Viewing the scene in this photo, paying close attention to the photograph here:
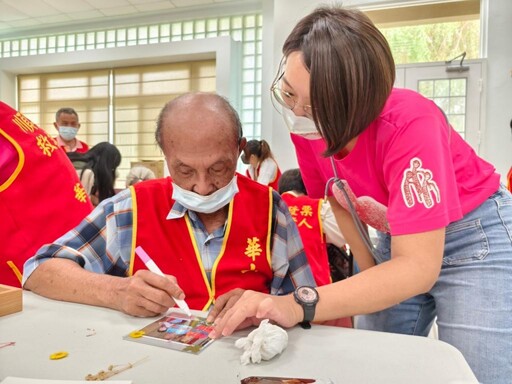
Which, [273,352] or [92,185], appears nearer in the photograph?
[273,352]

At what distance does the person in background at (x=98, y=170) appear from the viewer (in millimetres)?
2809

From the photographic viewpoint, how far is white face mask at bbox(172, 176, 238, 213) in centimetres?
113

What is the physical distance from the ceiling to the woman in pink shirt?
17.0ft

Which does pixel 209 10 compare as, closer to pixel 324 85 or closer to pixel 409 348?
pixel 324 85

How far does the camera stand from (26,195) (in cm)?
126

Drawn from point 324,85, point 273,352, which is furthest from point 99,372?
point 324,85

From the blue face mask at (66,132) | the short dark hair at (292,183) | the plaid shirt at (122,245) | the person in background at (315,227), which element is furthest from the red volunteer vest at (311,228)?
the blue face mask at (66,132)

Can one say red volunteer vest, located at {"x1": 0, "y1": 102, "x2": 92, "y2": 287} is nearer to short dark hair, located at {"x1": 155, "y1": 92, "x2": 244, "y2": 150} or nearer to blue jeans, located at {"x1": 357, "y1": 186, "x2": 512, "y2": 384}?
short dark hair, located at {"x1": 155, "y1": 92, "x2": 244, "y2": 150}

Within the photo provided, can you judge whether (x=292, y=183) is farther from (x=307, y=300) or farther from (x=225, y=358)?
(x=225, y=358)

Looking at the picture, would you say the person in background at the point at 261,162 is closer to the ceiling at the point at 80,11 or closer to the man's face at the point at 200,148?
the ceiling at the point at 80,11

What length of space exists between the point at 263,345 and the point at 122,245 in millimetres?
630

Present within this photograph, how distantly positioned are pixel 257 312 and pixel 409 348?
28cm

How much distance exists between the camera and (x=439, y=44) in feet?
15.3

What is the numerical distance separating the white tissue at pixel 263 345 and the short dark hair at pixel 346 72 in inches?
17.3
